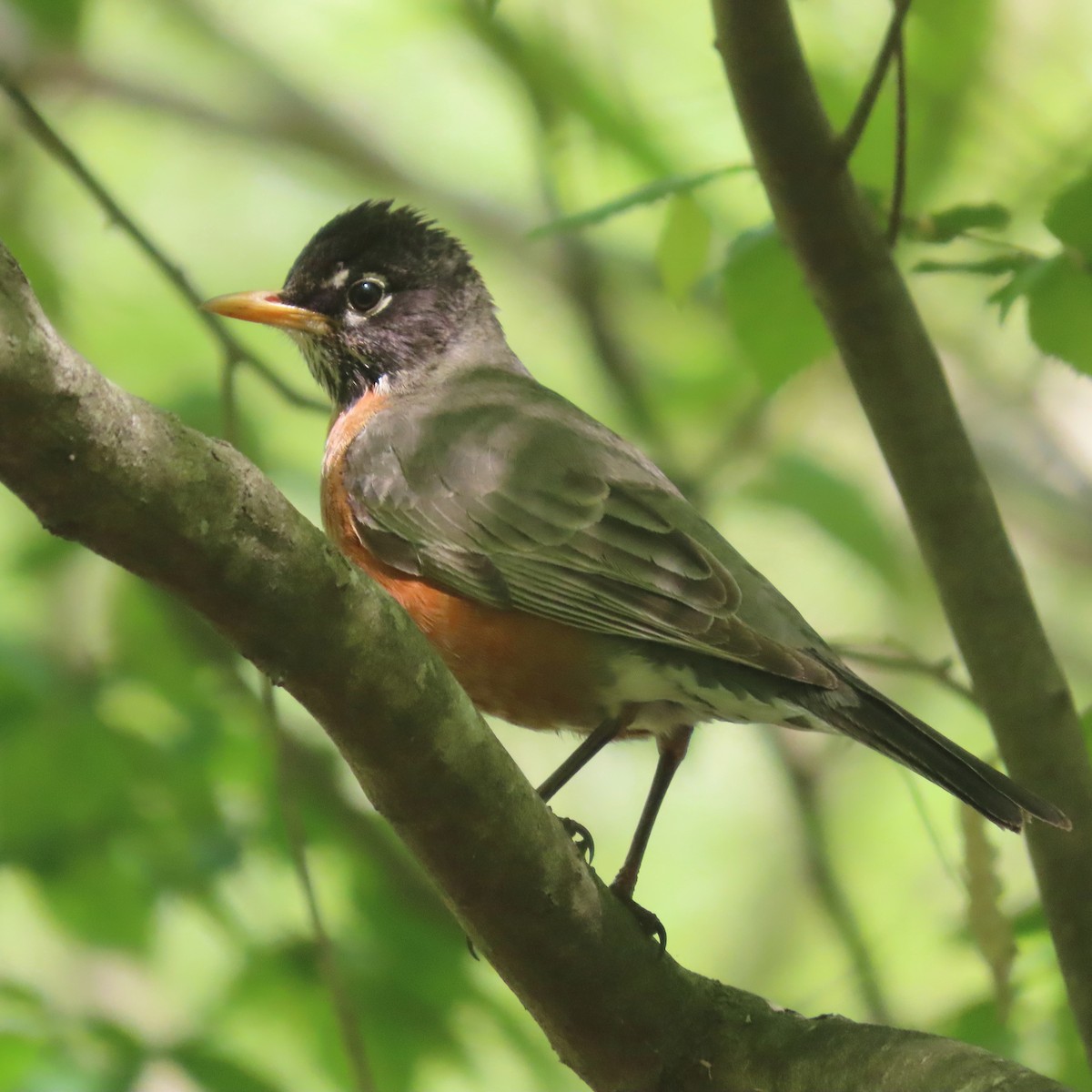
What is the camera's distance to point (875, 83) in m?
→ 2.88

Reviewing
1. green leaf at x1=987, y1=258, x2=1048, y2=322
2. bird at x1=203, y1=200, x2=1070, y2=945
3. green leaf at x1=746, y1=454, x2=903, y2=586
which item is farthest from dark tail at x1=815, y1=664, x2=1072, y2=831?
green leaf at x1=746, y1=454, x2=903, y2=586

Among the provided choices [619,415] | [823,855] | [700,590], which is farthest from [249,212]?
[700,590]

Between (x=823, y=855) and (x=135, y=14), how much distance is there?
637 cm

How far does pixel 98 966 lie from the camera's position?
525cm

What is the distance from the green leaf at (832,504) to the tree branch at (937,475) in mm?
1570

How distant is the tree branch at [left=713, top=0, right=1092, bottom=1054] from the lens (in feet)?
10.0

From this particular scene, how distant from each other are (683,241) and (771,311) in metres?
0.27

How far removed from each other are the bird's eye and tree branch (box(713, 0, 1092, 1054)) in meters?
2.32

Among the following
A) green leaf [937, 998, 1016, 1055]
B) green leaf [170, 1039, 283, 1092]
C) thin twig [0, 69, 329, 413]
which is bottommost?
green leaf [170, 1039, 283, 1092]

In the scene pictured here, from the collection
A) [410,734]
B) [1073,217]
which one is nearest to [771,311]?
[1073,217]

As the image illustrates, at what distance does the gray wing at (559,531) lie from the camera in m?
3.47

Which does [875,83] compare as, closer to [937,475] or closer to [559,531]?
[937,475]

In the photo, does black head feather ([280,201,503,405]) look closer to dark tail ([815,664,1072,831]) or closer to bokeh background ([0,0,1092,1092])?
bokeh background ([0,0,1092,1092])

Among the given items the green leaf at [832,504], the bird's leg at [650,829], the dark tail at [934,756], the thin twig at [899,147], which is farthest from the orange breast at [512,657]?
the green leaf at [832,504]
